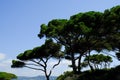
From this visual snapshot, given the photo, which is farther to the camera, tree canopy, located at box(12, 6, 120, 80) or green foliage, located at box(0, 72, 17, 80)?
green foliage, located at box(0, 72, 17, 80)

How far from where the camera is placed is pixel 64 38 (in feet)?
124

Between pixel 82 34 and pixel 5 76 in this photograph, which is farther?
pixel 5 76

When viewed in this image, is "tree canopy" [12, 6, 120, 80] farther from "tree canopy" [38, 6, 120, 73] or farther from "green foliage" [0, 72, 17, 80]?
"green foliage" [0, 72, 17, 80]

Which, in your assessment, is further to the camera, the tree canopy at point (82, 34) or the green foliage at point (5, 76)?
the green foliage at point (5, 76)

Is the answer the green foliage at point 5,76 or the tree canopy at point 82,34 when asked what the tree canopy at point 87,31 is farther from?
the green foliage at point 5,76

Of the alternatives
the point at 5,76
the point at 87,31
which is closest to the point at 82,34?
the point at 87,31

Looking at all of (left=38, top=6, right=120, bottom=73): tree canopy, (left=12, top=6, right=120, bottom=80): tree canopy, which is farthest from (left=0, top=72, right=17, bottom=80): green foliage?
(left=38, top=6, right=120, bottom=73): tree canopy

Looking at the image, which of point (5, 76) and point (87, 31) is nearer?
point (87, 31)

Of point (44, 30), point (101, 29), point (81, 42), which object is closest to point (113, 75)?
point (101, 29)

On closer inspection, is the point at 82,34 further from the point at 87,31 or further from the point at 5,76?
the point at 5,76

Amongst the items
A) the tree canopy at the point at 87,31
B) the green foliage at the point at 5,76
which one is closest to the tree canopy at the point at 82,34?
the tree canopy at the point at 87,31

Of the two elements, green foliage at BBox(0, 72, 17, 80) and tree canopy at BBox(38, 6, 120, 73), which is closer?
tree canopy at BBox(38, 6, 120, 73)

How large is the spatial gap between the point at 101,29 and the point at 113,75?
22.7 ft

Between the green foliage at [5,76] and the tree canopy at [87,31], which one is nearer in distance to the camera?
the tree canopy at [87,31]
